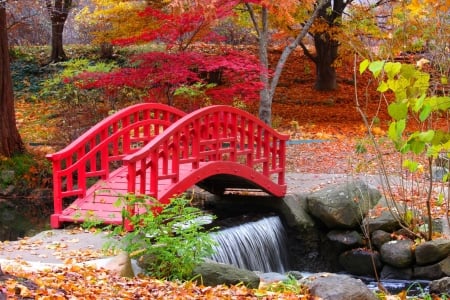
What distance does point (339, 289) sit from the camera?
629cm

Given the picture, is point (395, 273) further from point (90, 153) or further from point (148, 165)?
point (90, 153)

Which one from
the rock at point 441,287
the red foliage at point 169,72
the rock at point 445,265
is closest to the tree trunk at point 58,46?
the red foliage at point 169,72

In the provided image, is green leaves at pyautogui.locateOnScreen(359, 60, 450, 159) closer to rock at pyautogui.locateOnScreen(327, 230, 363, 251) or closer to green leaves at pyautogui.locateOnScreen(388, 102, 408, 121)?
green leaves at pyautogui.locateOnScreen(388, 102, 408, 121)

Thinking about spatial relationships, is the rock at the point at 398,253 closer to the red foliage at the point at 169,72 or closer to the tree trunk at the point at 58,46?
the red foliage at the point at 169,72

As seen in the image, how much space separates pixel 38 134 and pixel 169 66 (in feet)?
17.3

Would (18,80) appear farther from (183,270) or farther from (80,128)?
(183,270)

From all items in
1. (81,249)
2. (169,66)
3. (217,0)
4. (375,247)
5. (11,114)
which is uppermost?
(217,0)

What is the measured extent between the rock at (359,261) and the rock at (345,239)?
114 mm

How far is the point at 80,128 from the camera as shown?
1475 cm

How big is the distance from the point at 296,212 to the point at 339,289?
5.51 metres

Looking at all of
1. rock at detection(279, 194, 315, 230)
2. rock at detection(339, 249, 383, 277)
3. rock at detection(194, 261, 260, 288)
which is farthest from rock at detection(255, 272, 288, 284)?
rock at detection(279, 194, 315, 230)

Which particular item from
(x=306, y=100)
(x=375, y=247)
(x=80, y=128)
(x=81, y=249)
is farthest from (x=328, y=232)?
(x=306, y=100)

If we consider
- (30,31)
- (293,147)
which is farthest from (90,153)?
(30,31)

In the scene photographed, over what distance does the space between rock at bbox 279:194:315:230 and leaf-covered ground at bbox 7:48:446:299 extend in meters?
1.11
